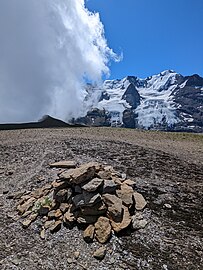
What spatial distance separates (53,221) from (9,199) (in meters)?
3.74

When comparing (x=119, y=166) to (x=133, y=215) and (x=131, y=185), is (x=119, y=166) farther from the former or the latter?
(x=133, y=215)

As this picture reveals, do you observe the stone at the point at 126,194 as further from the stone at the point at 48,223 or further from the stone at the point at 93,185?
the stone at the point at 48,223

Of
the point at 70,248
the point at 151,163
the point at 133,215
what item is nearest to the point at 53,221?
the point at 70,248

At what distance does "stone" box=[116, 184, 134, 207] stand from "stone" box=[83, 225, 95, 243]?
199 cm

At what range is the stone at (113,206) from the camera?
12.6m

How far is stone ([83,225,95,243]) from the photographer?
1187 cm

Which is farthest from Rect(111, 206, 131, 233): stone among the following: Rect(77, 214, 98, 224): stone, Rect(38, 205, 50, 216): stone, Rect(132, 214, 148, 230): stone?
Rect(38, 205, 50, 216): stone

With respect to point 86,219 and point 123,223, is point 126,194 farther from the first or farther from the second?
point 86,219

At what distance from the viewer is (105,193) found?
13.5 metres

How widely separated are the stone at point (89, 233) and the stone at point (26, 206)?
352 centimetres

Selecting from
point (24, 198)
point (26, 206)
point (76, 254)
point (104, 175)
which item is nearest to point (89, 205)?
point (76, 254)

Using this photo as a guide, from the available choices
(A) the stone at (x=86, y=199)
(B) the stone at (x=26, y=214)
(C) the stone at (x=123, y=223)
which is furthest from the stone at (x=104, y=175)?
(B) the stone at (x=26, y=214)

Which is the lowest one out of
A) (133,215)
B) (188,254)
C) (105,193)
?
(188,254)

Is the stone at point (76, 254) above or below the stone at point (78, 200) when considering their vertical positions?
below
